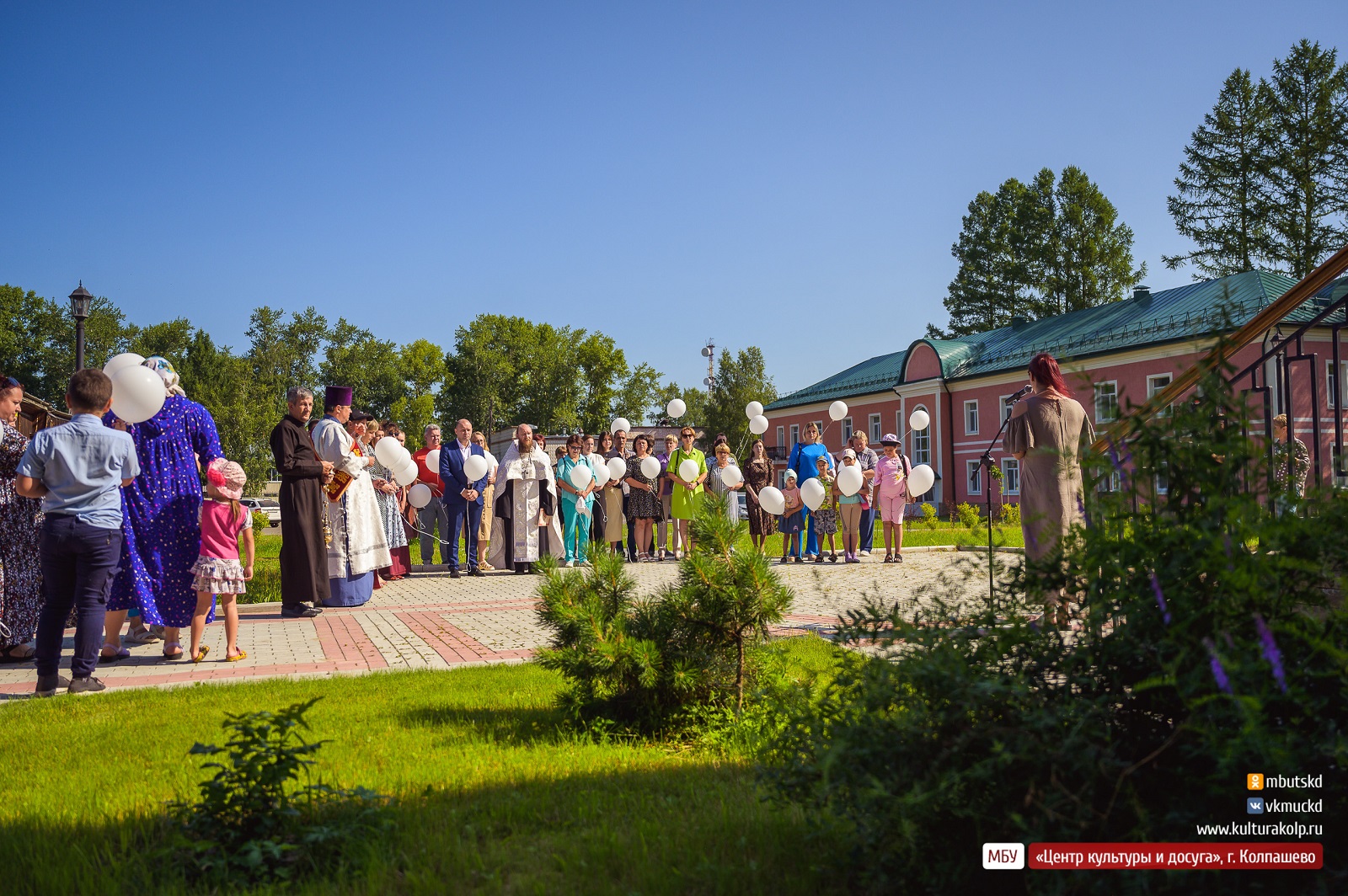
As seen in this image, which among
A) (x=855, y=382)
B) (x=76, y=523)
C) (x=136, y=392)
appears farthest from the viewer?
(x=855, y=382)

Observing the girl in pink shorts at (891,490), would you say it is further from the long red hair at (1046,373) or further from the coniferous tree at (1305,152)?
the coniferous tree at (1305,152)

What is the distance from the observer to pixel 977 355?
42906 millimetres

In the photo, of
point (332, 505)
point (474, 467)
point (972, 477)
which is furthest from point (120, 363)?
point (972, 477)

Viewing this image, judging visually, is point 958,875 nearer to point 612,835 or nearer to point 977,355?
point 612,835

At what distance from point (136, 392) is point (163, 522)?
A: 1020 mm

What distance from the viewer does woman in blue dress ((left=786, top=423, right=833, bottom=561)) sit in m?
15.3

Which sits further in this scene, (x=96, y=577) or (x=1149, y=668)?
(x=96, y=577)

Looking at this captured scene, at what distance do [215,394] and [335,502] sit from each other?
39469 mm

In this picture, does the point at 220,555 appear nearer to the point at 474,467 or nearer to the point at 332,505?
the point at 332,505

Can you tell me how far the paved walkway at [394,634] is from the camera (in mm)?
6422

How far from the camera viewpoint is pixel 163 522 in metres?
6.94

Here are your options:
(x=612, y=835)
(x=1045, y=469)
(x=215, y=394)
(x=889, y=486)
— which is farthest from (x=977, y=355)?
(x=612, y=835)

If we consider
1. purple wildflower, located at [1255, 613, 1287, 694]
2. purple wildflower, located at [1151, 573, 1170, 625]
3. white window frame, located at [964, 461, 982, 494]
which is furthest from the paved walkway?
white window frame, located at [964, 461, 982, 494]

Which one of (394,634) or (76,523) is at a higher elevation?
(76,523)
